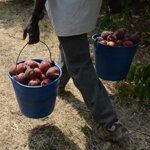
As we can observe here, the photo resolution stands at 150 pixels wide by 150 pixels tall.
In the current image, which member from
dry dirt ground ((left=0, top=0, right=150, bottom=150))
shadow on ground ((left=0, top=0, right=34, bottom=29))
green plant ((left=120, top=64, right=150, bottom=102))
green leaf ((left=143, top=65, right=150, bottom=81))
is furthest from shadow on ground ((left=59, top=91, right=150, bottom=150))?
shadow on ground ((left=0, top=0, right=34, bottom=29))

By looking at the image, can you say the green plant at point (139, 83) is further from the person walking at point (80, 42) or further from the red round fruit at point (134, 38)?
the person walking at point (80, 42)

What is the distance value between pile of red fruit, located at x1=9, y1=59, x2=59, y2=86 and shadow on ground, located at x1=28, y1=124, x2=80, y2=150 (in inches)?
20.6

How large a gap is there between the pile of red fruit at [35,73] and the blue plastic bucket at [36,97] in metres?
0.06

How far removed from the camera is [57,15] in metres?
1.83

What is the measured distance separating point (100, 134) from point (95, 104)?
34 centimetres

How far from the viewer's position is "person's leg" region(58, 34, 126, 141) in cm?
188

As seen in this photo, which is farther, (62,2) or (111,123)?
(111,123)

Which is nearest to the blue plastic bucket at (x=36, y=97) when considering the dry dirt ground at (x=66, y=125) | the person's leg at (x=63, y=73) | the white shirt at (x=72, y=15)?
the dry dirt ground at (x=66, y=125)

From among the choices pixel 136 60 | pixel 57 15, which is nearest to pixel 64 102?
pixel 57 15

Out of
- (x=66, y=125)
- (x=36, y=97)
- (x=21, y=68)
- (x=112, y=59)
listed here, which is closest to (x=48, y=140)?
(x=66, y=125)

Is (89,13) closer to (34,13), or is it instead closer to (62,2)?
(62,2)

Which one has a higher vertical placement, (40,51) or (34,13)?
(34,13)

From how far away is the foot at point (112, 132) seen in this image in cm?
202

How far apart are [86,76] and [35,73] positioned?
1.37 feet
